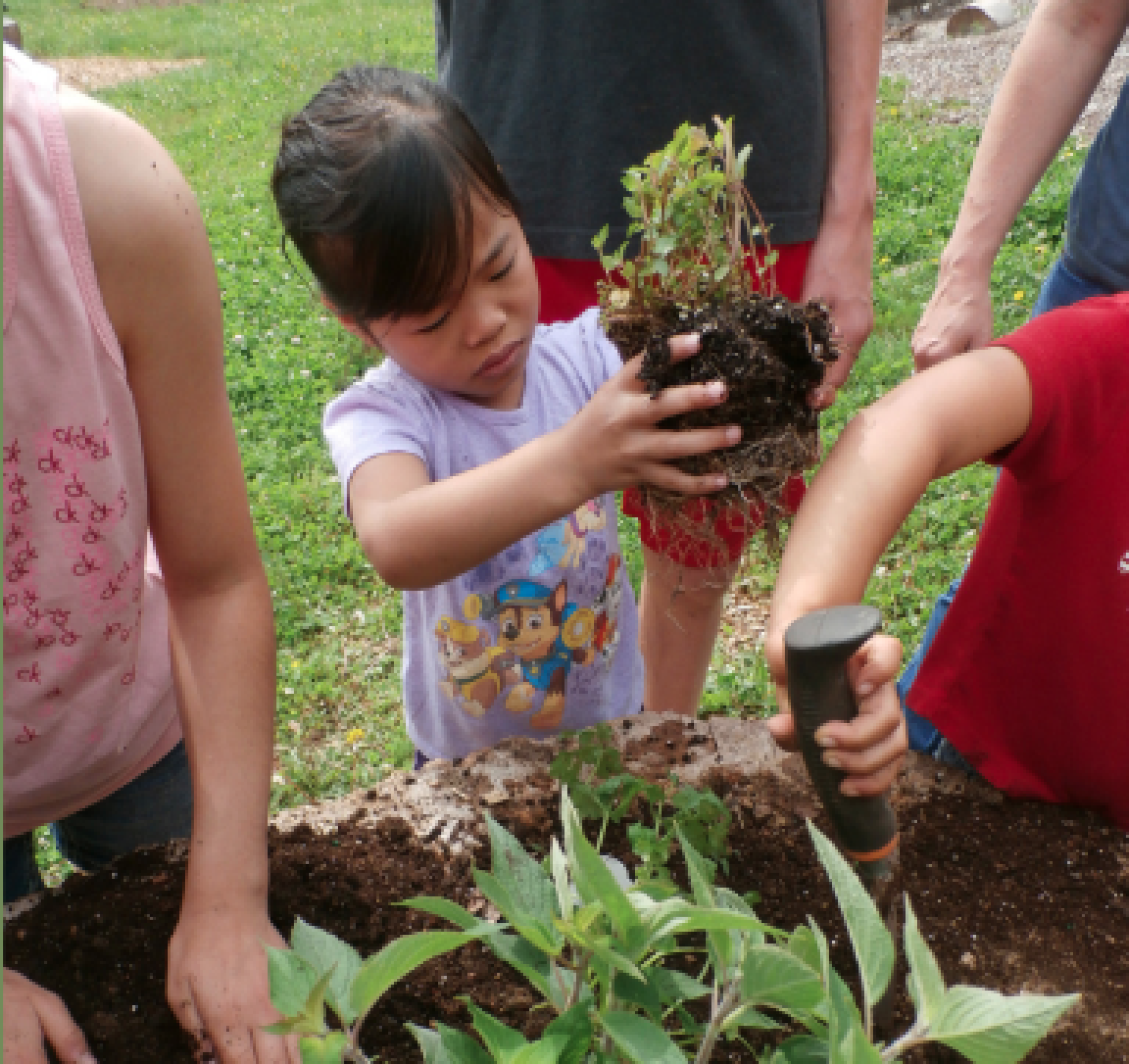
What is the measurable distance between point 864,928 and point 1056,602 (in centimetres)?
96

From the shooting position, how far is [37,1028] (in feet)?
3.97

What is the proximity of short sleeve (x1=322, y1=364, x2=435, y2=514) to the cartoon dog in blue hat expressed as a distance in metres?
0.29

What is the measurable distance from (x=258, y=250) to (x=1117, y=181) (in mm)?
5708

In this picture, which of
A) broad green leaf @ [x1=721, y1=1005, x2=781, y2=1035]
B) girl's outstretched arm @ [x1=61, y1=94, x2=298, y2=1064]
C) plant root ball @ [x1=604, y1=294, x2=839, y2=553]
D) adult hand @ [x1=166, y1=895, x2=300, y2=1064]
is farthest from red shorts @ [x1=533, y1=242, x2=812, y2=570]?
broad green leaf @ [x1=721, y1=1005, x2=781, y2=1035]

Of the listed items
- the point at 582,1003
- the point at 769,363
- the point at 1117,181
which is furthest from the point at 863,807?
the point at 1117,181

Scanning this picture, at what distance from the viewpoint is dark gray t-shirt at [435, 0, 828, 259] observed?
1.99 metres

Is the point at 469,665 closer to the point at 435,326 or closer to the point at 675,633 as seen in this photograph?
the point at 435,326

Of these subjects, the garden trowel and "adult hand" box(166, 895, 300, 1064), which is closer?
the garden trowel

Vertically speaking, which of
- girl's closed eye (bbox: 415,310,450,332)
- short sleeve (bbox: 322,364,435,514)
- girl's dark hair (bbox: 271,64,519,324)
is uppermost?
girl's dark hair (bbox: 271,64,519,324)

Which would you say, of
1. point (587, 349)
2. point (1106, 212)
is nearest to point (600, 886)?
point (587, 349)

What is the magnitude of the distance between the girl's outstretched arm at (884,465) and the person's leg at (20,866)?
1.32m

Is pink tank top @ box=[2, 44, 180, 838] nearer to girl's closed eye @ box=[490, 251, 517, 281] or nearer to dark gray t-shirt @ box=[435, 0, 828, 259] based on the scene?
girl's closed eye @ box=[490, 251, 517, 281]

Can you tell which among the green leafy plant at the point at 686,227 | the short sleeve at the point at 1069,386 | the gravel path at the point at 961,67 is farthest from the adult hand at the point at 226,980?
the gravel path at the point at 961,67

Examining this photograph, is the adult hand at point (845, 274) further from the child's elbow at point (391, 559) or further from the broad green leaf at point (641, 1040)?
the broad green leaf at point (641, 1040)
